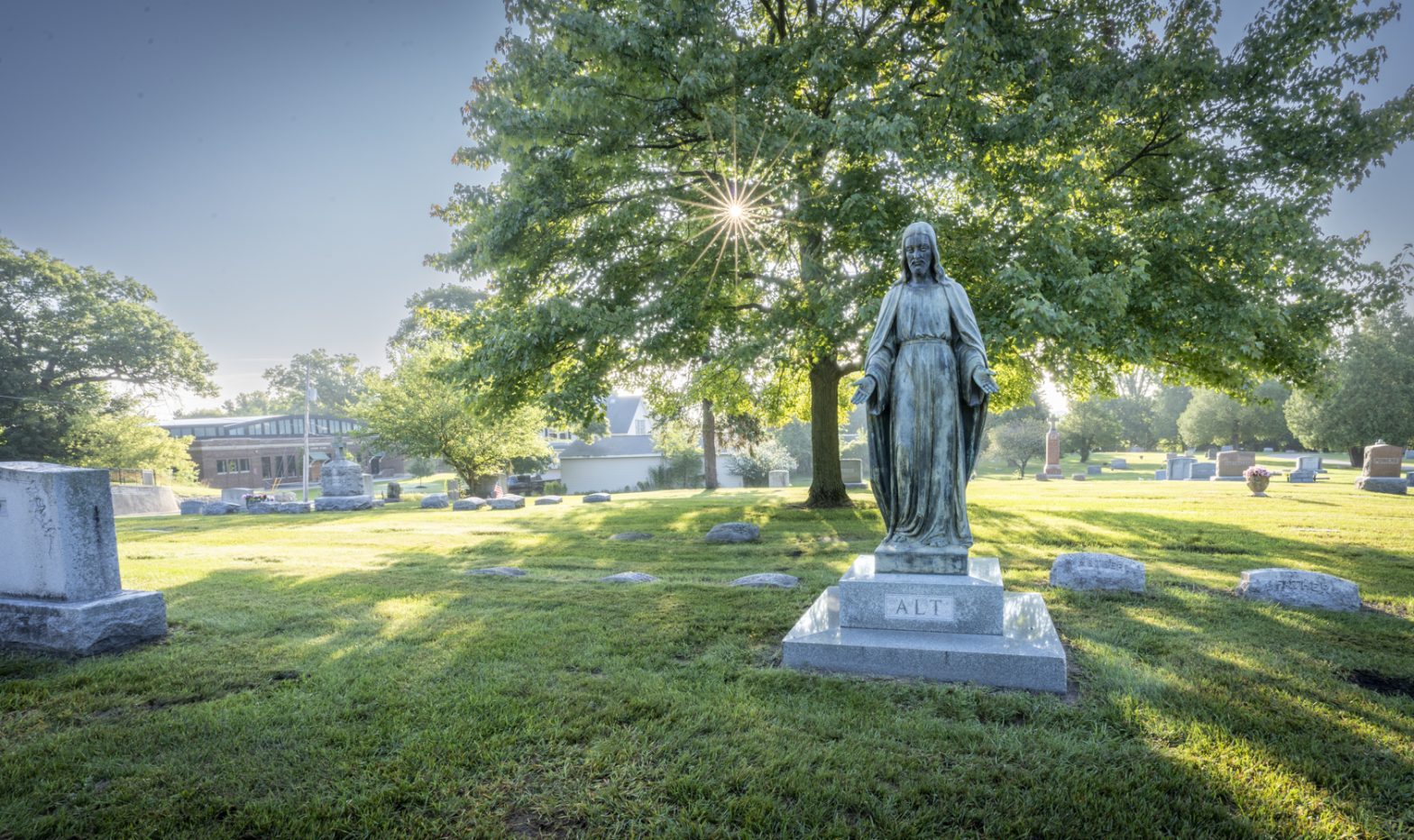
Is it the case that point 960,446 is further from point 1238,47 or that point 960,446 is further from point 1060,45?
point 1238,47

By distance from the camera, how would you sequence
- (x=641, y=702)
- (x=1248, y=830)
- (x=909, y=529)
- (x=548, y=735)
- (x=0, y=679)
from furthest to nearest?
(x=909, y=529), (x=0, y=679), (x=641, y=702), (x=548, y=735), (x=1248, y=830)

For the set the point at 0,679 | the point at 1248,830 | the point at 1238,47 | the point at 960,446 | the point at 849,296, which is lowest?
the point at 1248,830

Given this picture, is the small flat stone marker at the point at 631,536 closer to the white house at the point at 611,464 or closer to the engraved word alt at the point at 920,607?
the engraved word alt at the point at 920,607

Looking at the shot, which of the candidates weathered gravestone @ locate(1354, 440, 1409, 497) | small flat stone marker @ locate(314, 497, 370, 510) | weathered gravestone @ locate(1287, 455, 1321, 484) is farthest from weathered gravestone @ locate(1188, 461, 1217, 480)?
small flat stone marker @ locate(314, 497, 370, 510)

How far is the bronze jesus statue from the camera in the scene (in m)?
4.77

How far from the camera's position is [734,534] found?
10.9 metres

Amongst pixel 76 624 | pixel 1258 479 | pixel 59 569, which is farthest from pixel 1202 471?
pixel 59 569

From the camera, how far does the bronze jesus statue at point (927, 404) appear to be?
188 inches

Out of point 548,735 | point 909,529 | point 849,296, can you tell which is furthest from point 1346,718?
point 849,296

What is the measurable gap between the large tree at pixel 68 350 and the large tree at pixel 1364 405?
6023cm

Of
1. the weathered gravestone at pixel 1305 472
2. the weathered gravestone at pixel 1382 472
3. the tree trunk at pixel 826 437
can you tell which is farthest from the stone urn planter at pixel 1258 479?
the tree trunk at pixel 826 437

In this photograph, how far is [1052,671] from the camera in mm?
3963

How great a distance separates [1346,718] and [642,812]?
3.93m

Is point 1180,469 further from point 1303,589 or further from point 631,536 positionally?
point 631,536
